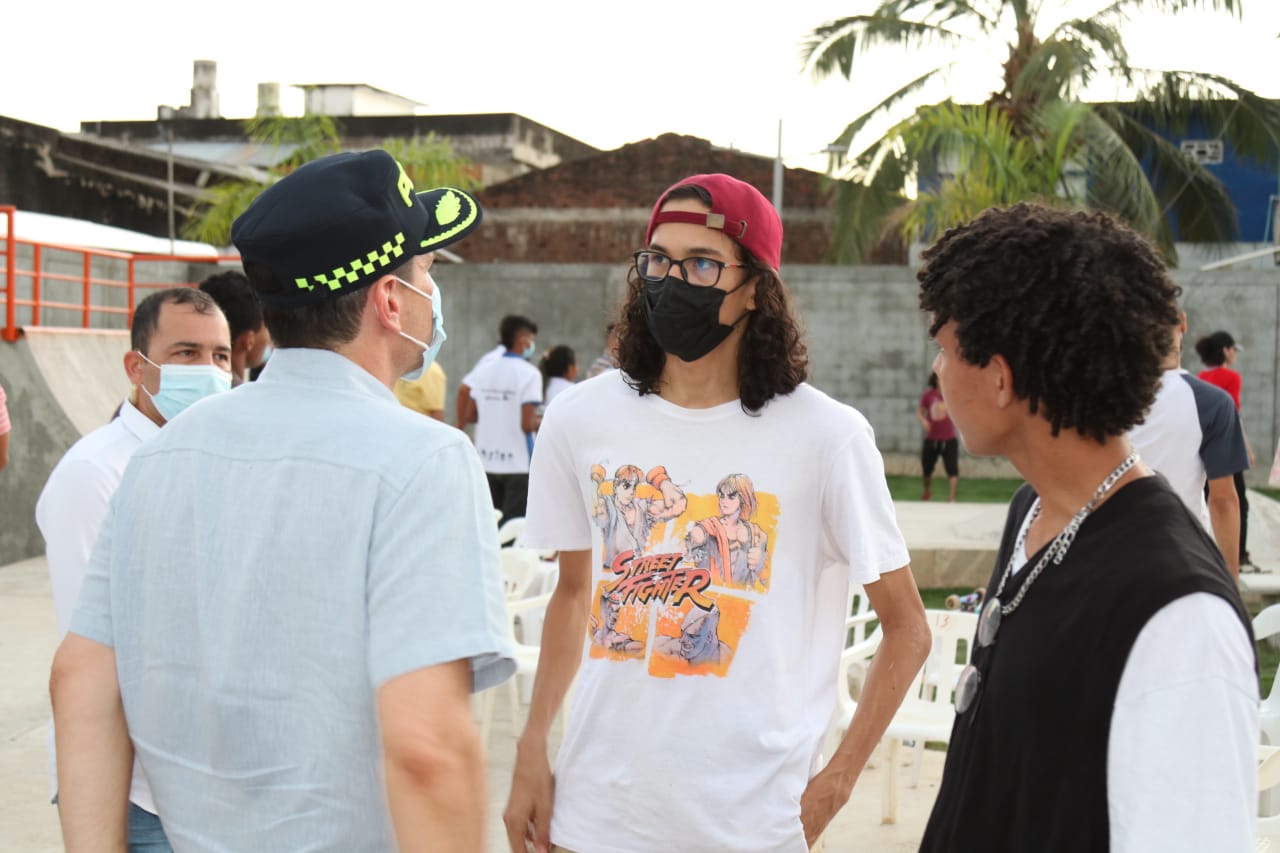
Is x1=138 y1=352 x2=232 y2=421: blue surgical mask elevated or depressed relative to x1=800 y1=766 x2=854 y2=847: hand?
elevated

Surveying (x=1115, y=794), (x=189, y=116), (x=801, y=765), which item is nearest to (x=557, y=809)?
(x=801, y=765)

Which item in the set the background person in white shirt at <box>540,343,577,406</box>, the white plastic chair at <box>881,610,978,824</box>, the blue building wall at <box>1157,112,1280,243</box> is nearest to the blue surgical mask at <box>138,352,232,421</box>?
the white plastic chair at <box>881,610,978,824</box>

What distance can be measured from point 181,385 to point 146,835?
60.9 inches

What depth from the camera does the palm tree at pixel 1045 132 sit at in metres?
18.5

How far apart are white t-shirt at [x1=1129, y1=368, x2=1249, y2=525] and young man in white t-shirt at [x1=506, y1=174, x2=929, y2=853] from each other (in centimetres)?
294

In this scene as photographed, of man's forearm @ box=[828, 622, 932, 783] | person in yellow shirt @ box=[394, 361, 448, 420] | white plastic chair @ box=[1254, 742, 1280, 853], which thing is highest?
person in yellow shirt @ box=[394, 361, 448, 420]

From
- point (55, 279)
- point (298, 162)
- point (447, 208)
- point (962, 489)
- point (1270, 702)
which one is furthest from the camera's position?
point (298, 162)

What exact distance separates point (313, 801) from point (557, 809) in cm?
90

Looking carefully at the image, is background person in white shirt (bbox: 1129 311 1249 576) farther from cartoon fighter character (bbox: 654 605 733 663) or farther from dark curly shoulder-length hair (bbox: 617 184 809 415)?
cartoon fighter character (bbox: 654 605 733 663)

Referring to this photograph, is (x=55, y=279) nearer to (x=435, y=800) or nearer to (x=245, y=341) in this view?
(x=245, y=341)

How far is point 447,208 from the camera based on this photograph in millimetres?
1963

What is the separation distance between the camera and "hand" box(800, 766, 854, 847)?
7.86 ft

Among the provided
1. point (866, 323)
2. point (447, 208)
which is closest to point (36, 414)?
point (447, 208)

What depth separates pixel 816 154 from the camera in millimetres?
21797
